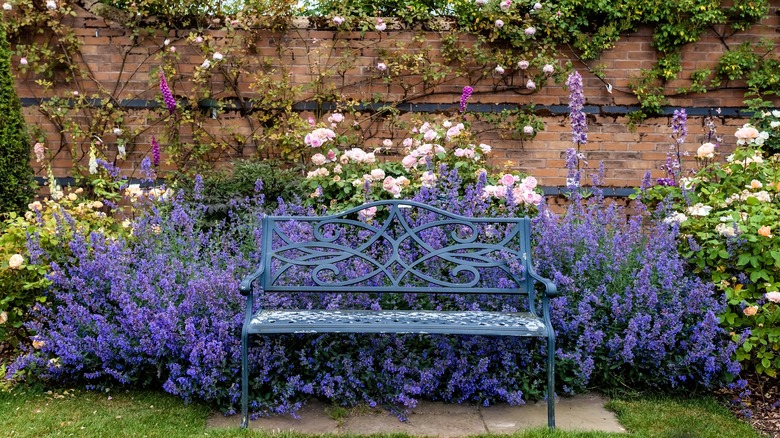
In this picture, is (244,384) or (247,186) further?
(247,186)

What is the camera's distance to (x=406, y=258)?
11.7 ft

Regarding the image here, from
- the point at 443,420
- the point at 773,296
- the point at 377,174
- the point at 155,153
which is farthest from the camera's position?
the point at 155,153

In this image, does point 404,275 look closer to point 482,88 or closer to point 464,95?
point 464,95

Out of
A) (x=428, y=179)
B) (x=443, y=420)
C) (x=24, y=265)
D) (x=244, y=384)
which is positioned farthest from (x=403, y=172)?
(x=24, y=265)

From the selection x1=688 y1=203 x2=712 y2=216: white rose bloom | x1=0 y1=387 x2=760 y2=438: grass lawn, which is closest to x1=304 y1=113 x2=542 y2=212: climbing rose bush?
x1=688 y1=203 x2=712 y2=216: white rose bloom

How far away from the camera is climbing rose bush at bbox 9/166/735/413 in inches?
120

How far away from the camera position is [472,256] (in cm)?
338

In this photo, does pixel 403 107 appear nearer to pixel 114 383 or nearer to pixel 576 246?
pixel 576 246

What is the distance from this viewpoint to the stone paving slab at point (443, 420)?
115 inches

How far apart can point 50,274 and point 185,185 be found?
185 centimetres

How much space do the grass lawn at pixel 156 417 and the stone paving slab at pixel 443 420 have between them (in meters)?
0.10

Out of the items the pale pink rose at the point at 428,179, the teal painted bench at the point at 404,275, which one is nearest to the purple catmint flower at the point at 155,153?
the teal painted bench at the point at 404,275

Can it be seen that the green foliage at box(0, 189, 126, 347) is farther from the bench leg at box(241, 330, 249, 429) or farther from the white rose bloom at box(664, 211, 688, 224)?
the white rose bloom at box(664, 211, 688, 224)

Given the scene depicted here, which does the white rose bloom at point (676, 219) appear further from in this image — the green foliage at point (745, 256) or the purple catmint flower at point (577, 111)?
the purple catmint flower at point (577, 111)
